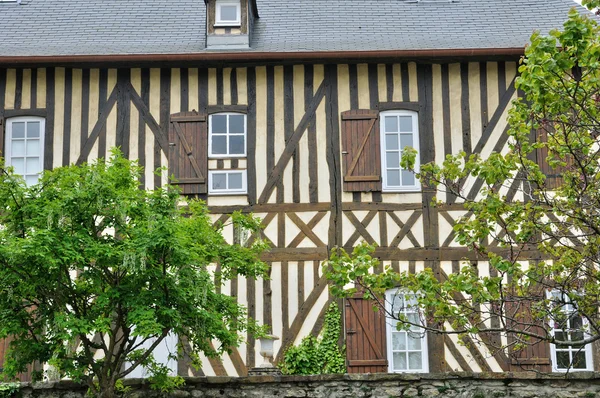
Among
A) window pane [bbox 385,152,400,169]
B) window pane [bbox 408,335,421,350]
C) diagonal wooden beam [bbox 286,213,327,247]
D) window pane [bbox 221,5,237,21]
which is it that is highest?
window pane [bbox 221,5,237,21]

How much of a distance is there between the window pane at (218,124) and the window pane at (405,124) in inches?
89.6

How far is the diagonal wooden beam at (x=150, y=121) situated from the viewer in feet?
42.5

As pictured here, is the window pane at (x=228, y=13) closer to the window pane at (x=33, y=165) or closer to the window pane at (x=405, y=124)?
the window pane at (x=405, y=124)

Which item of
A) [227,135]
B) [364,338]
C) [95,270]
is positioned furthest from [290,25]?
[95,270]

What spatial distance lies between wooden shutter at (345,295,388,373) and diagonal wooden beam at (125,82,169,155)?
10.1 ft

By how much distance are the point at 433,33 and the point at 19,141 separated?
569cm

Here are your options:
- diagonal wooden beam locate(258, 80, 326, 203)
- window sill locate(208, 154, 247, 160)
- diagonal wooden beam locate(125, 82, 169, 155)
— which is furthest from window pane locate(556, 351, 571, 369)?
diagonal wooden beam locate(125, 82, 169, 155)

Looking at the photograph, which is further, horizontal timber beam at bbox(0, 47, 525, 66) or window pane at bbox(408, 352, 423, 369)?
horizontal timber beam at bbox(0, 47, 525, 66)

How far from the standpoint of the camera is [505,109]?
510 inches

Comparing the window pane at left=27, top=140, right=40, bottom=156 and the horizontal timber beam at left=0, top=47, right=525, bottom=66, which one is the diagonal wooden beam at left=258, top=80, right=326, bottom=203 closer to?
the horizontal timber beam at left=0, top=47, right=525, bottom=66

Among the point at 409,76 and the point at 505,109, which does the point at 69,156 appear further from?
the point at 505,109

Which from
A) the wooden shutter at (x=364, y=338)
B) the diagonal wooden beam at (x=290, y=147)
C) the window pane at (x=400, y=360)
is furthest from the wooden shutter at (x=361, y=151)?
the window pane at (x=400, y=360)

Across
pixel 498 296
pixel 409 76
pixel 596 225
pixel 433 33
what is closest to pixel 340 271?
pixel 498 296

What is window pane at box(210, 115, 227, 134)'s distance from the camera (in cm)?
1305
